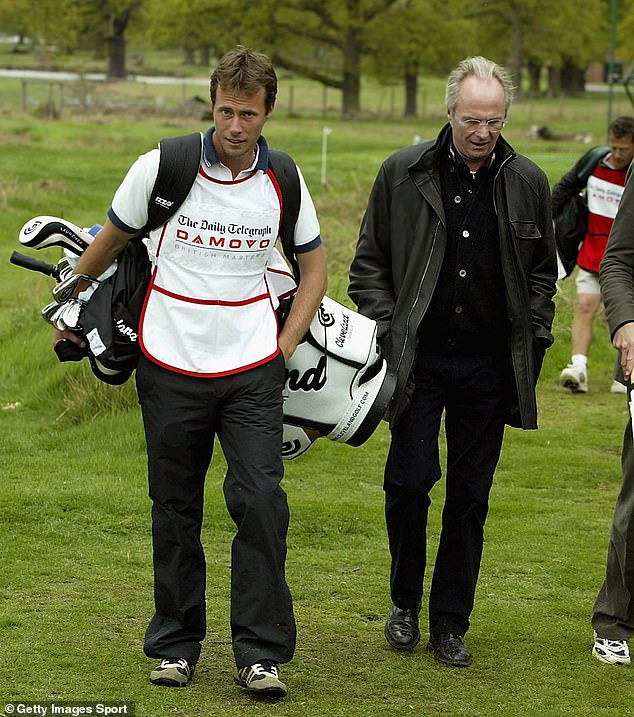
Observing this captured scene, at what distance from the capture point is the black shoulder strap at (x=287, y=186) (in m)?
4.84

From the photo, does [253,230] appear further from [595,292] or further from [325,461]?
[595,292]

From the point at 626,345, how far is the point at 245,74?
1.63 meters

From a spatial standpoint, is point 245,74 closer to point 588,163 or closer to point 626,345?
point 626,345

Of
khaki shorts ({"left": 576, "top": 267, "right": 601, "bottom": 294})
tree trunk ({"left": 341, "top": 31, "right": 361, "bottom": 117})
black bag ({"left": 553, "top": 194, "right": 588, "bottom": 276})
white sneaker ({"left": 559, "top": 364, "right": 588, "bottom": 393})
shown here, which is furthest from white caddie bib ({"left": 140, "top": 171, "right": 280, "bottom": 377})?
tree trunk ({"left": 341, "top": 31, "right": 361, "bottom": 117})

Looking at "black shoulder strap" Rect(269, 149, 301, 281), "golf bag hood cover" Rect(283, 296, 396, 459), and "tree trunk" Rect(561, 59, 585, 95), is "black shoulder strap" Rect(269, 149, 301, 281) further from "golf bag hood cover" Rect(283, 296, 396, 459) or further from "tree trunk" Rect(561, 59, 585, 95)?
"tree trunk" Rect(561, 59, 585, 95)

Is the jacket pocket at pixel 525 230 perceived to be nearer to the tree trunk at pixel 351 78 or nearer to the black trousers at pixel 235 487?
the black trousers at pixel 235 487

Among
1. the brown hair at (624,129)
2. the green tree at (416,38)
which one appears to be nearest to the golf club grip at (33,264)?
the brown hair at (624,129)

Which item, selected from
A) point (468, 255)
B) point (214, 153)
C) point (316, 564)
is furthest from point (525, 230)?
point (316, 564)

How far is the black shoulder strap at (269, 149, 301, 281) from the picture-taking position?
15.9 feet

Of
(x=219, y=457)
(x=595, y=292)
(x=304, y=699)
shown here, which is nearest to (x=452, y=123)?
(x=304, y=699)

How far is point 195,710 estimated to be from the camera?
4.60 meters

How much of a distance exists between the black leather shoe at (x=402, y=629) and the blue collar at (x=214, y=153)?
1793mm

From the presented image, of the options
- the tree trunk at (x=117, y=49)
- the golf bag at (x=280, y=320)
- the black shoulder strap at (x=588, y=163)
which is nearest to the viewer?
the golf bag at (x=280, y=320)

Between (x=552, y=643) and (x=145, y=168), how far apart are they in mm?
2448
